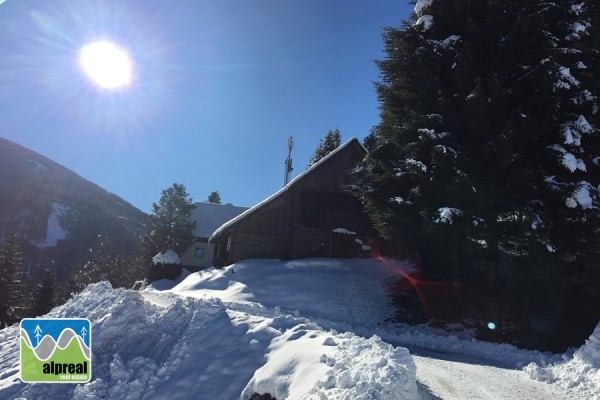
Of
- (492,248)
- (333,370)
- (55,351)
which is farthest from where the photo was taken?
(492,248)

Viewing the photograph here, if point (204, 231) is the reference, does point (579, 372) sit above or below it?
below

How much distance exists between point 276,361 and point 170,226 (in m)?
27.5

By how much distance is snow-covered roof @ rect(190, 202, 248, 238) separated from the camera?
1616 inches

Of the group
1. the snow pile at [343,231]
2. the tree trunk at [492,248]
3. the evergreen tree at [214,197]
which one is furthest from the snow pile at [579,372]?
the evergreen tree at [214,197]

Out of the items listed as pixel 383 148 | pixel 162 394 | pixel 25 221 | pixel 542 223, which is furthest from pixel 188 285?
pixel 25 221

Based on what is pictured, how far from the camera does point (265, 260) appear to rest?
2442 cm

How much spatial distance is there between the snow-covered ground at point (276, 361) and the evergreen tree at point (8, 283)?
75.9ft

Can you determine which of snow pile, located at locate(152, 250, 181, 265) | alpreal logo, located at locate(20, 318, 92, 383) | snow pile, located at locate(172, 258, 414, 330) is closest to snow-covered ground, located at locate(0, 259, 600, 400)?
alpreal logo, located at locate(20, 318, 92, 383)

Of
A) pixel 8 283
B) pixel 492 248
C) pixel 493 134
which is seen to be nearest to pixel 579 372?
pixel 492 248

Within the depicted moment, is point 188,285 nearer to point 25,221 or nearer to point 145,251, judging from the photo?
point 145,251

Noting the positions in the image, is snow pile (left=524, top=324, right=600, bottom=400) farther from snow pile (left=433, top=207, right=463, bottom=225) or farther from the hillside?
the hillside

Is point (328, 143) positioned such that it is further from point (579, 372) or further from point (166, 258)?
point (579, 372)

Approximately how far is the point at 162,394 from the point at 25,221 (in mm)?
157027

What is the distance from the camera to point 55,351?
348 inches
